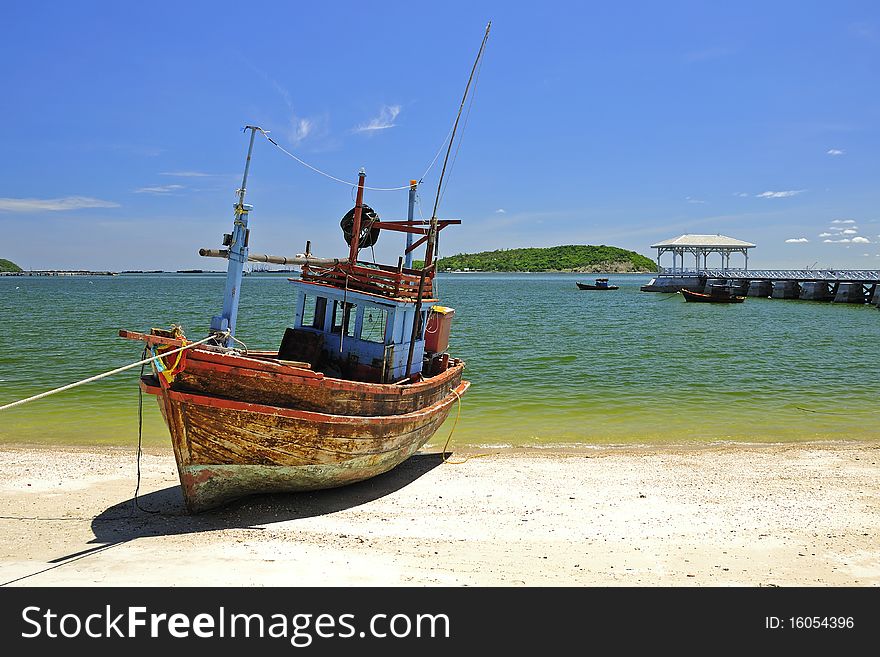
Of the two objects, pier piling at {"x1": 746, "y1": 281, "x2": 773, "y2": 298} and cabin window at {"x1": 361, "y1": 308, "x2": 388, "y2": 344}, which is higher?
pier piling at {"x1": 746, "y1": 281, "x2": 773, "y2": 298}

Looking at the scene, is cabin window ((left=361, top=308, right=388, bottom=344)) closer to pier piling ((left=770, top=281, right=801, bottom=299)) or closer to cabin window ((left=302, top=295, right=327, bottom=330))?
cabin window ((left=302, top=295, right=327, bottom=330))

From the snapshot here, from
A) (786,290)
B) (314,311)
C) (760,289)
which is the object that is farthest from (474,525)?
(760,289)

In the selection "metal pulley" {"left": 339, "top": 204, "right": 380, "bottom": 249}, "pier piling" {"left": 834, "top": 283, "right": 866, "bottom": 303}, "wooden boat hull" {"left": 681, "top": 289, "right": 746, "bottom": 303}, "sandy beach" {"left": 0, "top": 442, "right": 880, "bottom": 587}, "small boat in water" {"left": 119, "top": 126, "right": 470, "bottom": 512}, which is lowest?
"sandy beach" {"left": 0, "top": 442, "right": 880, "bottom": 587}

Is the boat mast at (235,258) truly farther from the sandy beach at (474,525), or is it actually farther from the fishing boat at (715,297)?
the fishing boat at (715,297)

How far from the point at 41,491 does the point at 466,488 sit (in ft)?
24.2

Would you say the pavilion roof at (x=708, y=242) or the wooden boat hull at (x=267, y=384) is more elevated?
the pavilion roof at (x=708, y=242)

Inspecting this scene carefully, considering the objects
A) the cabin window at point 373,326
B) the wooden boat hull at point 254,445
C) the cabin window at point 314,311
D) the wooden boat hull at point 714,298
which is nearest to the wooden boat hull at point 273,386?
the wooden boat hull at point 254,445

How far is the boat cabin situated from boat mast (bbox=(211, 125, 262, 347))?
5.44ft

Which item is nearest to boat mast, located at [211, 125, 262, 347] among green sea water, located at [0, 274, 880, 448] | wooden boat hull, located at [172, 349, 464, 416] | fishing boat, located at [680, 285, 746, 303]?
wooden boat hull, located at [172, 349, 464, 416]

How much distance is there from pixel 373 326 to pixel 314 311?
131 cm

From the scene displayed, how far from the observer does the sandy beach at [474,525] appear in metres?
7.18

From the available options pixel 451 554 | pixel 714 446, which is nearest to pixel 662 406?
pixel 714 446

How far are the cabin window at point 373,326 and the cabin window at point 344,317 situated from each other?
0.24m

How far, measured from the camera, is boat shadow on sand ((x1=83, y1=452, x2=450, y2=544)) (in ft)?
29.2
